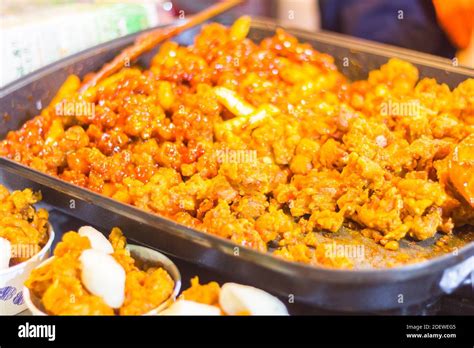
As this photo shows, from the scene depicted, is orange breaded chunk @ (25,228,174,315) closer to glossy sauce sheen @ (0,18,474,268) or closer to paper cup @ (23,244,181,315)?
paper cup @ (23,244,181,315)

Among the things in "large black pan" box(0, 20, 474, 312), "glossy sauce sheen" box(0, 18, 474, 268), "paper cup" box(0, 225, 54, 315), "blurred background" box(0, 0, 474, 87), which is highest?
"blurred background" box(0, 0, 474, 87)

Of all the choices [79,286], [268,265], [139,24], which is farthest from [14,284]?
[139,24]

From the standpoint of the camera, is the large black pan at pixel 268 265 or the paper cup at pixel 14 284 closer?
the large black pan at pixel 268 265

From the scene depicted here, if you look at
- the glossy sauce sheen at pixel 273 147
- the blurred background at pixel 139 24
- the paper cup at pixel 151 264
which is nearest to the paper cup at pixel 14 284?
the paper cup at pixel 151 264

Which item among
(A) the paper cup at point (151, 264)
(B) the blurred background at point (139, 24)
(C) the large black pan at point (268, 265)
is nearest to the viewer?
(C) the large black pan at point (268, 265)

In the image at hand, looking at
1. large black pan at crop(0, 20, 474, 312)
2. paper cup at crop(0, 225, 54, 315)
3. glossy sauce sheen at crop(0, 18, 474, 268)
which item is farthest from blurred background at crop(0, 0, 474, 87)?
paper cup at crop(0, 225, 54, 315)

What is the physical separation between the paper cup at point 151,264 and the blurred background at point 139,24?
145cm

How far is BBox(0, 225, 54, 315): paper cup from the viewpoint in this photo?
1.71 meters

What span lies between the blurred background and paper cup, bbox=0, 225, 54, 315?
4.28 ft

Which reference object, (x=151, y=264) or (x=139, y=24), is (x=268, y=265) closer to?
(x=151, y=264)

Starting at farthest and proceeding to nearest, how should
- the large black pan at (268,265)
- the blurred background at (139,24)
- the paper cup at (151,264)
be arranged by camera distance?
the blurred background at (139,24) < the paper cup at (151,264) < the large black pan at (268,265)

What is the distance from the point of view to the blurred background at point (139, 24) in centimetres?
286

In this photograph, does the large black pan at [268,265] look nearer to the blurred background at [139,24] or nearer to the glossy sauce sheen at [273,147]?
the glossy sauce sheen at [273,147]
